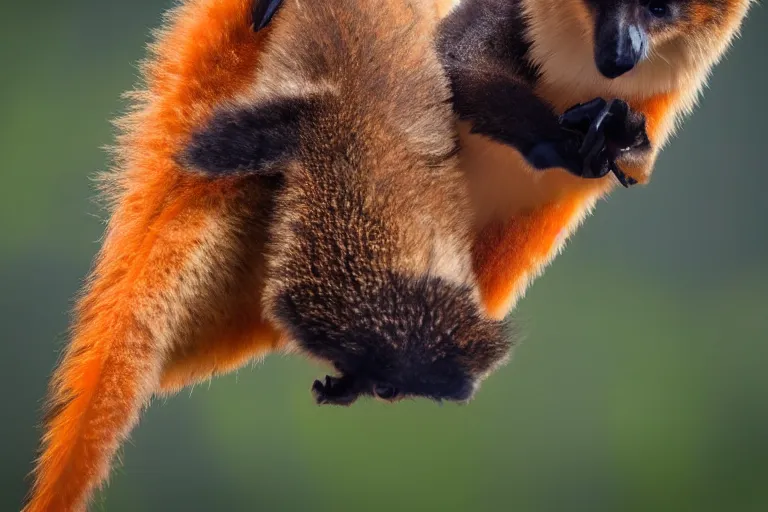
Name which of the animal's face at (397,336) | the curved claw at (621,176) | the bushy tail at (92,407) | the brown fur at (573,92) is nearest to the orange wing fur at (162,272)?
the bushy tail at (92,407)

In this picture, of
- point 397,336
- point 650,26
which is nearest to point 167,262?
point 397,336

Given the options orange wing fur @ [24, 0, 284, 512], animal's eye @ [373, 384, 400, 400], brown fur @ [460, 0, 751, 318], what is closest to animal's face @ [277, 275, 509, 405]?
animal's eye @ [373, 384, 400, 400]

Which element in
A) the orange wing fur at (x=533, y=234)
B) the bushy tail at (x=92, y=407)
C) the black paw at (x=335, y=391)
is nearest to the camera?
the bushy tail at (x=92, y=407)

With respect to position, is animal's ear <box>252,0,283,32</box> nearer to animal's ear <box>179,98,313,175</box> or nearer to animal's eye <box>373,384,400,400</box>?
animal's ear <box>179,98,313,175</box>

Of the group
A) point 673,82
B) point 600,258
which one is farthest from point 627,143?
point 600,258

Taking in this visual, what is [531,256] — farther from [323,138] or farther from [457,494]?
[457,494]

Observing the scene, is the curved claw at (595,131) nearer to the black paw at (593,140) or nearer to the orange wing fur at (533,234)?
the black paw at (593,140)
